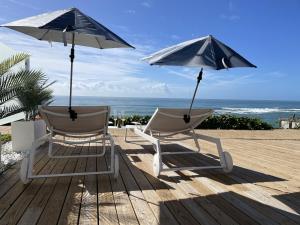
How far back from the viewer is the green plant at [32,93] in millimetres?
5660

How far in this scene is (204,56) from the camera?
4.14 meters

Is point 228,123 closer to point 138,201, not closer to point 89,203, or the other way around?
point 138,201

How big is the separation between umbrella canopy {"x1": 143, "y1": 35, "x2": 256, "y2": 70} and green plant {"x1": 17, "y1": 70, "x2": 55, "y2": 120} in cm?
257

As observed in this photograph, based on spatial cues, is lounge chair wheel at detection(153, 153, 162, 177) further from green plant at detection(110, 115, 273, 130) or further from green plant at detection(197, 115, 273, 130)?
green plant at detection(197, 115, 273, 130)

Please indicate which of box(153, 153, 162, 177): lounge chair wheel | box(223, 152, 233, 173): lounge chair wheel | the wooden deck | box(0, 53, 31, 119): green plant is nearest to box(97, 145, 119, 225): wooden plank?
the wooden deck

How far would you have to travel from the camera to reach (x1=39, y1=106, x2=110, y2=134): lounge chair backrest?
3979 millimetres

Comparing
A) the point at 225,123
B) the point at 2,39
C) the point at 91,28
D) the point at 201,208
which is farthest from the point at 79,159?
the point at 225,123

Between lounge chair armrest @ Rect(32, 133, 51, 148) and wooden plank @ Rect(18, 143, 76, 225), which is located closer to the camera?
wooden plank @ Rect(18, 143, 76, 225)

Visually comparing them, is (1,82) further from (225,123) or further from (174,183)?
(225,123)

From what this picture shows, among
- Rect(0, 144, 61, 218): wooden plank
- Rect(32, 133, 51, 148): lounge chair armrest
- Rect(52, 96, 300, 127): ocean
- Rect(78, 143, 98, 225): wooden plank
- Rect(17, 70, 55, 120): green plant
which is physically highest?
Rect(17, 70, 55, 120): green plant

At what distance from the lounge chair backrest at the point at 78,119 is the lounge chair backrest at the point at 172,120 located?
719mm

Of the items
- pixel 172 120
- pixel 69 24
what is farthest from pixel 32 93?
pixel 172 120

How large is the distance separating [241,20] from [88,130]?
23.4 meters

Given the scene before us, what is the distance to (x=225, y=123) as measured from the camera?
1205 cm
